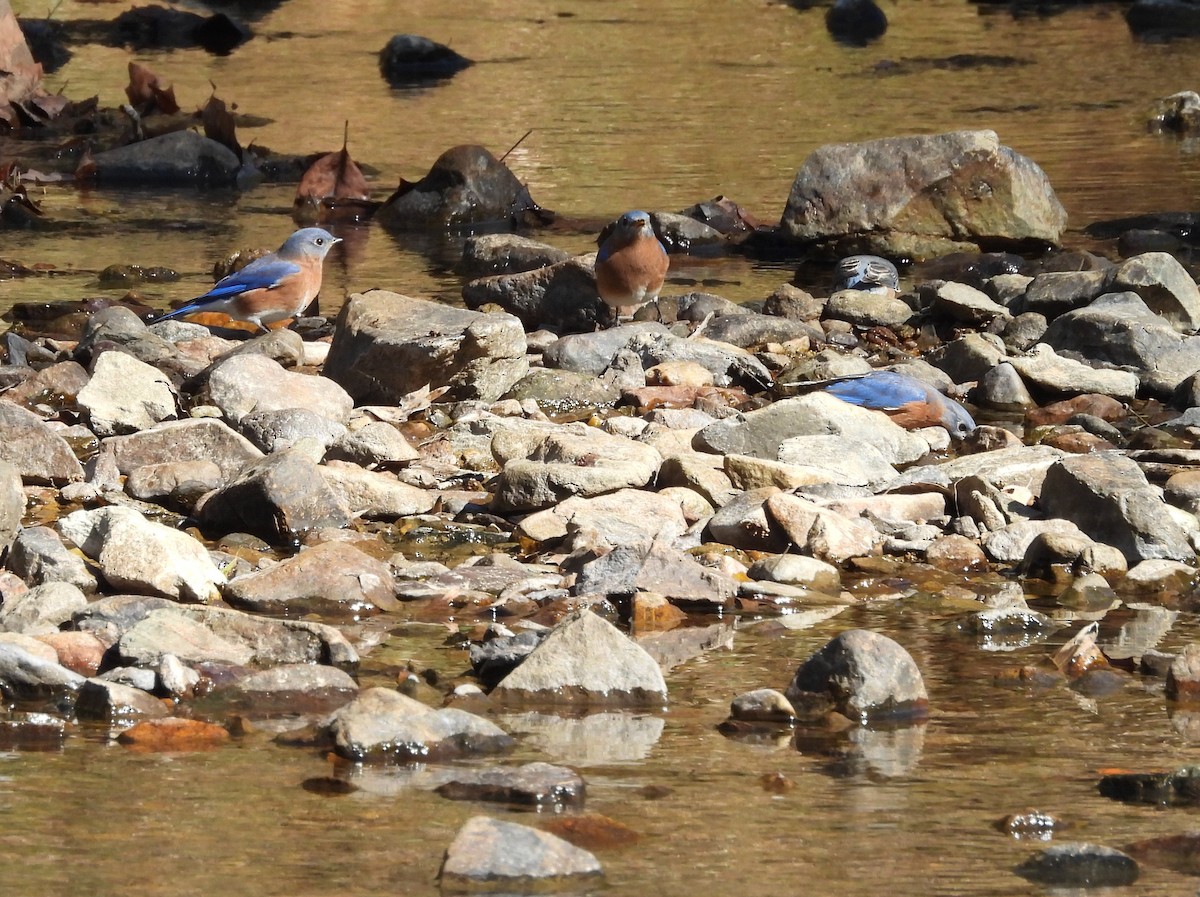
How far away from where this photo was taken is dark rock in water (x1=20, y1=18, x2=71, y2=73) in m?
21.5

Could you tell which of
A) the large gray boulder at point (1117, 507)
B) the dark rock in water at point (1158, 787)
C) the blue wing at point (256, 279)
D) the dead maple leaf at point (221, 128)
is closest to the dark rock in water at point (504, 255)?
the blue wing at point (256, 279)

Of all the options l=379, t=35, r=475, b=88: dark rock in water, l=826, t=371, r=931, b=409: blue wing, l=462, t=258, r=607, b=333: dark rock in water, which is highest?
l=379, t=35, r=475, b=88: dark rock in water

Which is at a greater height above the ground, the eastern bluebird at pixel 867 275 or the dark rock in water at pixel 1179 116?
the dark rock in water at pixel 1179 116

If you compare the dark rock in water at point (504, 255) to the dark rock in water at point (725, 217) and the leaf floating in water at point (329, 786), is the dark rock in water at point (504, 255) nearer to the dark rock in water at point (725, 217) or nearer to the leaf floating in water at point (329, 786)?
the dark rock in water at point (725, 217)

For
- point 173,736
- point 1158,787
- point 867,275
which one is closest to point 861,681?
point 1158,787

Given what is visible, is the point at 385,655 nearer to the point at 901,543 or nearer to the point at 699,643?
the point at 699,643

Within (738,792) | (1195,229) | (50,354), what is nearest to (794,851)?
(738,792)

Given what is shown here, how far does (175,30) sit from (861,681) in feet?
75.0

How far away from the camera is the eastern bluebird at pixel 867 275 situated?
377 inches

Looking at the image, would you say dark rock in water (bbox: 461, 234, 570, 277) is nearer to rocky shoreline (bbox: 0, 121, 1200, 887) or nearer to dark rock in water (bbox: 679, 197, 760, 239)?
rocky shoreline (bbox: 0, 121, 1200, 887)

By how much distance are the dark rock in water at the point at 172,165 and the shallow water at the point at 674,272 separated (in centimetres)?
58

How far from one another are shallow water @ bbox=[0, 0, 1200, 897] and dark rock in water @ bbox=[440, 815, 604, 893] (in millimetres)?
66

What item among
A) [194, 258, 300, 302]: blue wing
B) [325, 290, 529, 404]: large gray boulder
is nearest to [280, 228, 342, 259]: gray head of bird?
[194, 258, 300, 302]: blue wing

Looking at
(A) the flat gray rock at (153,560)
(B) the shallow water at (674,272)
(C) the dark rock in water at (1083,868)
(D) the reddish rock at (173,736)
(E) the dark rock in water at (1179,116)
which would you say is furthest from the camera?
(E) the dark rock in water at (1179,116)
